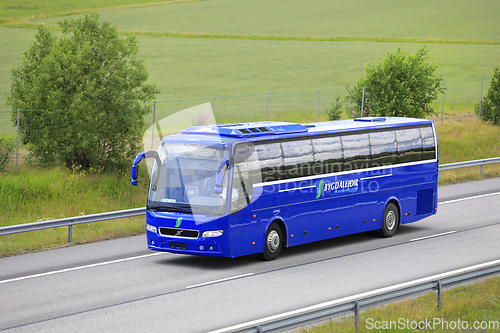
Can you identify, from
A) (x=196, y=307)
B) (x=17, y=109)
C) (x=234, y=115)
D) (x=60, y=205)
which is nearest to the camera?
(x=196, y=307)

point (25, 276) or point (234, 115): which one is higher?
point (234, 115)

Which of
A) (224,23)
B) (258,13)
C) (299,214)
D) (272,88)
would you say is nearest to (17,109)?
(299,214)

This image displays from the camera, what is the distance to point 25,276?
41.9 feet

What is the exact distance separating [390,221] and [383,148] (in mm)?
1941

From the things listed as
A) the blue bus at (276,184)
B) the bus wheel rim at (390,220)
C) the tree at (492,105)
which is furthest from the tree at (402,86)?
the bus wheel rim at (390,220)

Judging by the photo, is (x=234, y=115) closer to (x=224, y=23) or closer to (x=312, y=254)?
(x=312, y=254)

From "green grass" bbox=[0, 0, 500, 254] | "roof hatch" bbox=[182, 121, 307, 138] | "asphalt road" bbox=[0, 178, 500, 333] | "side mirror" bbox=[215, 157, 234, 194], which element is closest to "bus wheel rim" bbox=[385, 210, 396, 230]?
"asphalt road" bbox=[0, 178, 500, 333]

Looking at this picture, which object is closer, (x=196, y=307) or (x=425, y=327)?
(x=425, y=327)

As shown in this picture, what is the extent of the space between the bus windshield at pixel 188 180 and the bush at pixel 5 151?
8.05 meters

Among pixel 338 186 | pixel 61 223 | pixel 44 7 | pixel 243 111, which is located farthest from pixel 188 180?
pixel 44 7

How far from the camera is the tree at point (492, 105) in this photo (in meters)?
34.6

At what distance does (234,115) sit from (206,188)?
67.1ft

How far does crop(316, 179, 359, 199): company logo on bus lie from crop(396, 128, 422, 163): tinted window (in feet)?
6.08

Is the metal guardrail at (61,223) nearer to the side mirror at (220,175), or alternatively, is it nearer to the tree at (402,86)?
the side mirror at (220,175)
